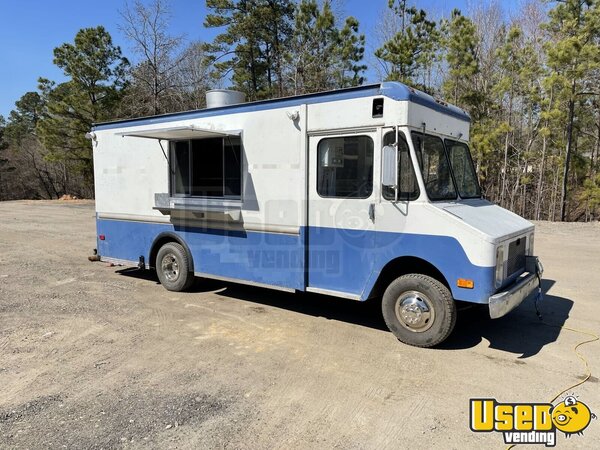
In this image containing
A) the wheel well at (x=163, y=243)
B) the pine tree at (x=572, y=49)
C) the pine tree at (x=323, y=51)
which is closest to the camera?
the wheel well at (x=163, y=243)

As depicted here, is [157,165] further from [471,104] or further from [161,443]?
[471,104]

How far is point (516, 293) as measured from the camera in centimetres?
457

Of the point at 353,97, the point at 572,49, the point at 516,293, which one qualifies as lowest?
the point at 516,293

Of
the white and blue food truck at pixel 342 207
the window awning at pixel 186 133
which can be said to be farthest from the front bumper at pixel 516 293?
the window awning at pixel 186 133

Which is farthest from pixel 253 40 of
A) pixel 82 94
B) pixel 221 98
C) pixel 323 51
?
pixel 221 98

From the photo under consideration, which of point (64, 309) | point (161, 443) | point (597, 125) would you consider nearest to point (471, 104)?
point (597, 125)

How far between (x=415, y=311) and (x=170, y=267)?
4.18m

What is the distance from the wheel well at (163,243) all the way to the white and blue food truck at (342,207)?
0.02 meters

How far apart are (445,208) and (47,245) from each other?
10.8 meters

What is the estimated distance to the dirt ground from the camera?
319 centimetres

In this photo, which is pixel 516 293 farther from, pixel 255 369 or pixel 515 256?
A: pixel 255 369

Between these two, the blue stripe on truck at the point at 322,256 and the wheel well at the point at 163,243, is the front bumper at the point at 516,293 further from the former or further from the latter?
the wheel well at the point at 163,243

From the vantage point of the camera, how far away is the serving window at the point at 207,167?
6.22 m

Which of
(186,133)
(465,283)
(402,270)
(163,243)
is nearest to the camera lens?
(465,283)
